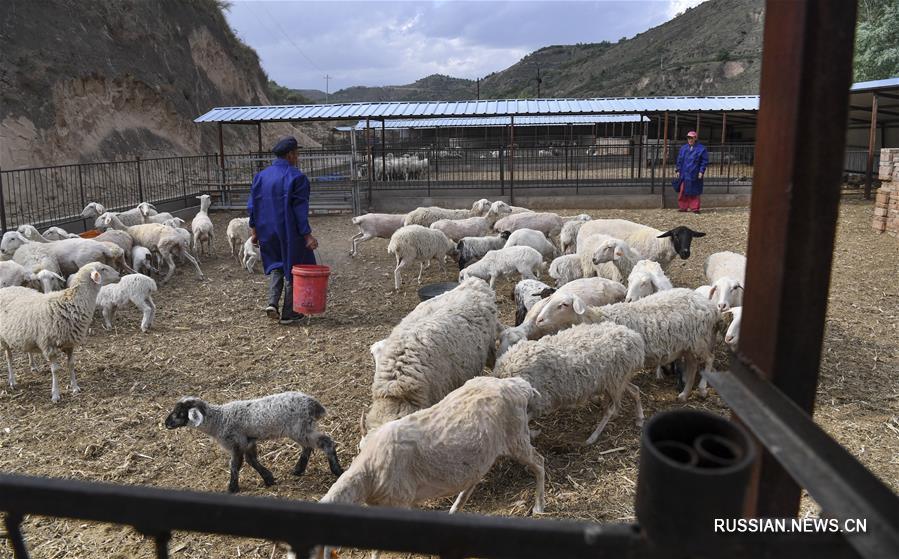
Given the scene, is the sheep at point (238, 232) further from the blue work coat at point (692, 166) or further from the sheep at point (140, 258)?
the blue work coat at point (692, 166)

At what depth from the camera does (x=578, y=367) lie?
472 cm

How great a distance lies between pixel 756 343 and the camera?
1.18 metres

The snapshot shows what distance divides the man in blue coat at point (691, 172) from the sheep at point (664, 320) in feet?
35.4

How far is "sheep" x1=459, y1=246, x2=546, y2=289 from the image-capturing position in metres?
8.64

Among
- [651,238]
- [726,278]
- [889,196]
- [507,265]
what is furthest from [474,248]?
[889,196]

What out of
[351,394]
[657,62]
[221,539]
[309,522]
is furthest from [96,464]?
[657,62]

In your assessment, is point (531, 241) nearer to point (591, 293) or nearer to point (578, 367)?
point (591, 293)

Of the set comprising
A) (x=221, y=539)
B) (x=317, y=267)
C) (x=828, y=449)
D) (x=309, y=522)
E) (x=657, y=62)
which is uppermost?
(x=657, y=62)

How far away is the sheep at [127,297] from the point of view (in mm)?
7668

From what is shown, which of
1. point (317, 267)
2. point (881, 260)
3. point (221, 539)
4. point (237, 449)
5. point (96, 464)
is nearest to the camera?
point (221, 539)

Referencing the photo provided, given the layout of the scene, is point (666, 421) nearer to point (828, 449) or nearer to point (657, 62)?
point (828, 449)

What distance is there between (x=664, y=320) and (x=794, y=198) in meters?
4.57

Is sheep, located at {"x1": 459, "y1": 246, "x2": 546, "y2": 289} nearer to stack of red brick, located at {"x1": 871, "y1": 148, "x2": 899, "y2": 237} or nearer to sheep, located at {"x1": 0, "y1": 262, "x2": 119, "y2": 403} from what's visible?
sheep, located at {"x1": 0, "y1": 262, "x2": 119, "y2": 403}

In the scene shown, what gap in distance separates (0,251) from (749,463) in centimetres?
1106
